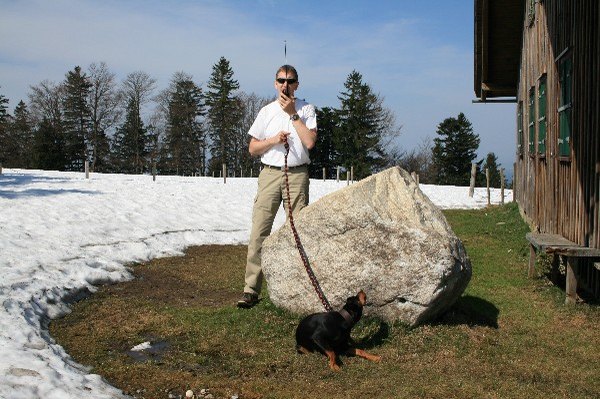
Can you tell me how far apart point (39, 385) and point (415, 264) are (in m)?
3.37

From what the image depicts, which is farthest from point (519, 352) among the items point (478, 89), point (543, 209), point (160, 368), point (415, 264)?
point (478, 89)

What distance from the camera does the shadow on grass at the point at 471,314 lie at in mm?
6016

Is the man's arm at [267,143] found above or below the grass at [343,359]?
above

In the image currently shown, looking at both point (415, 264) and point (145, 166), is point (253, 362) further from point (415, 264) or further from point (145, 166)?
point (145, 166)

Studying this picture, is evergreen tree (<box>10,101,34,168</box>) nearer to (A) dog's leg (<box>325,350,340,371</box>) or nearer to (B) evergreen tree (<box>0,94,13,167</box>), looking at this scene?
(B) evergreen tree (<box>0,94,13,167</box>)

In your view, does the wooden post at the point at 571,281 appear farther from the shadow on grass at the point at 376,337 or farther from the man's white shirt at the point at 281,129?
the man's white shirt at the point at 281,129

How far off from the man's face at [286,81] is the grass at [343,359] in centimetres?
242

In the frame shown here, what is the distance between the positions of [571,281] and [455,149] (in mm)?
49221

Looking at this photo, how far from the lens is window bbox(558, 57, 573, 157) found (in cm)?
840

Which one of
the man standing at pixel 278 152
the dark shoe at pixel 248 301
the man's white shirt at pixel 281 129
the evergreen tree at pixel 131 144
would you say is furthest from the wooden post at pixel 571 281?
the evergreen tree at pixel 131 144

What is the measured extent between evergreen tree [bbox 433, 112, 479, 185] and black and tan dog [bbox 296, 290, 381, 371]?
166ft

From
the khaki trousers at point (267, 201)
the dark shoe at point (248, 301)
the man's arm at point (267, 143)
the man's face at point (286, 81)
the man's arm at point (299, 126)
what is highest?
the man's face at point (286, 81)

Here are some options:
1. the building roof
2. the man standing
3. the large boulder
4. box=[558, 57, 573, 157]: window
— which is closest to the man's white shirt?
the man standing

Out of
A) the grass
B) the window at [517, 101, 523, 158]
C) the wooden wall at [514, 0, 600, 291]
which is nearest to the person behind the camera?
the grass
